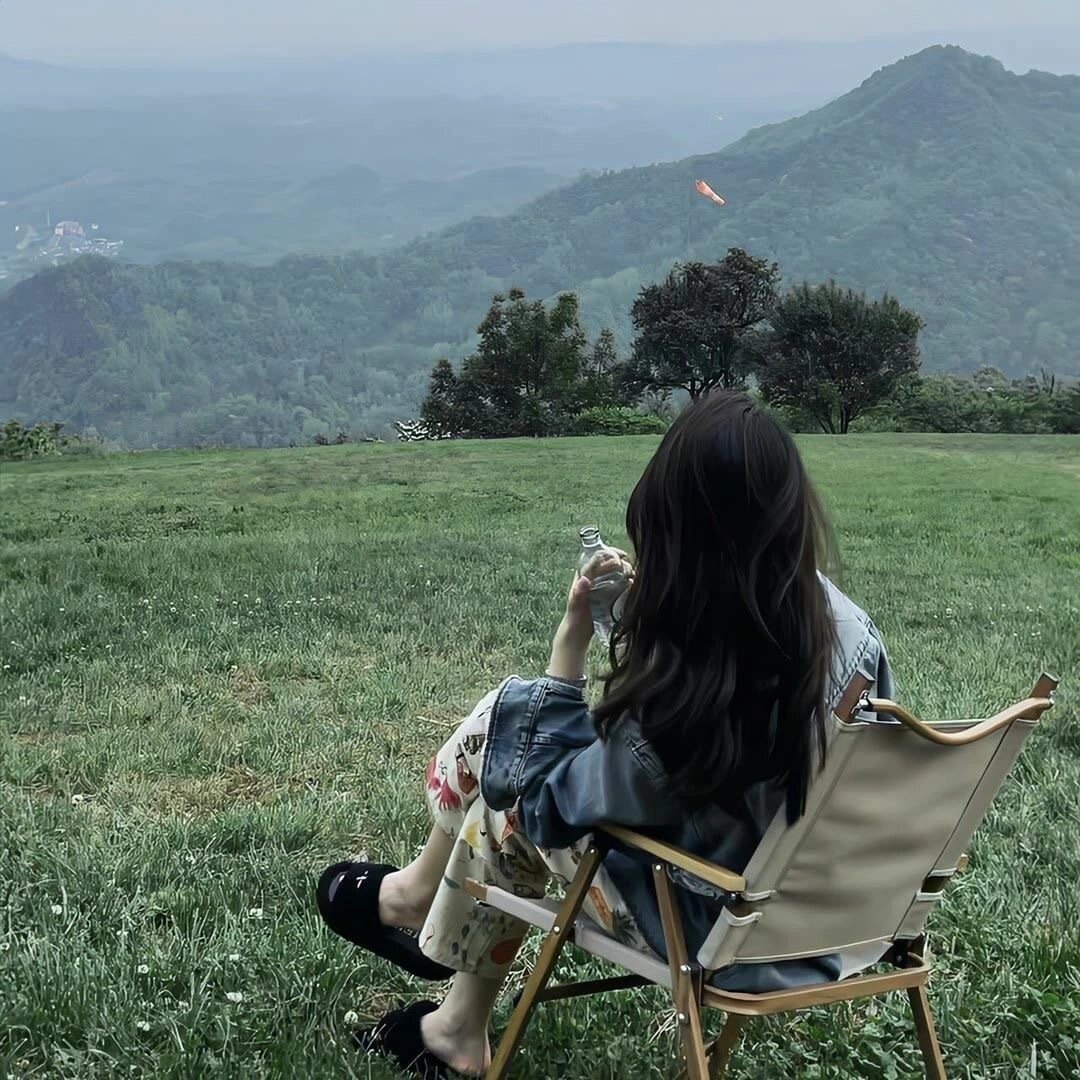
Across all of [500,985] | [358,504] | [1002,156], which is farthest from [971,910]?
[1002,156]

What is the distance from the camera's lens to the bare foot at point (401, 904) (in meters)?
2.18

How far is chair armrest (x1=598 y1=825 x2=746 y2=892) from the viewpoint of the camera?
5.05 feet

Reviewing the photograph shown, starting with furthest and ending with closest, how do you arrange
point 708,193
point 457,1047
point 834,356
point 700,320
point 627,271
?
1. point 627,271
2. point 700,320
3. point 834,356
4. point 708,193
5. point 457,1047

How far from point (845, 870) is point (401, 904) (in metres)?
0.93

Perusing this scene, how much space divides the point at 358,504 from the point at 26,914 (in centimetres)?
883

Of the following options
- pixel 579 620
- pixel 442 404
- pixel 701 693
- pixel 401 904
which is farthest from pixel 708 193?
pixel 442 404

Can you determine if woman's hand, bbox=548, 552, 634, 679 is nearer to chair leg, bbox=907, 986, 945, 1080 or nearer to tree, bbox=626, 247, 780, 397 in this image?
chair leg, bbox=907, 986, 945, 1080

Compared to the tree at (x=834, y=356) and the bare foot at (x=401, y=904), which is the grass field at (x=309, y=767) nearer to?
the bare foot at (x=401, y=904)

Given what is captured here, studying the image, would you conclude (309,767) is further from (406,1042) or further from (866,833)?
(866,833)

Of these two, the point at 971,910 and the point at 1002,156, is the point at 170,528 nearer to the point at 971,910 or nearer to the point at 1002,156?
the point at 971,910

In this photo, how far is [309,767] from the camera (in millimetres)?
3764

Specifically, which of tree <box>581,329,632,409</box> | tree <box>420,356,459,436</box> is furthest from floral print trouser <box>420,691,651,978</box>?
tree <box>420,356,459,436</box>

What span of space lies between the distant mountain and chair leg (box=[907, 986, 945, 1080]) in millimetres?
50741

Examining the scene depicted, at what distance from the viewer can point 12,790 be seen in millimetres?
3488
